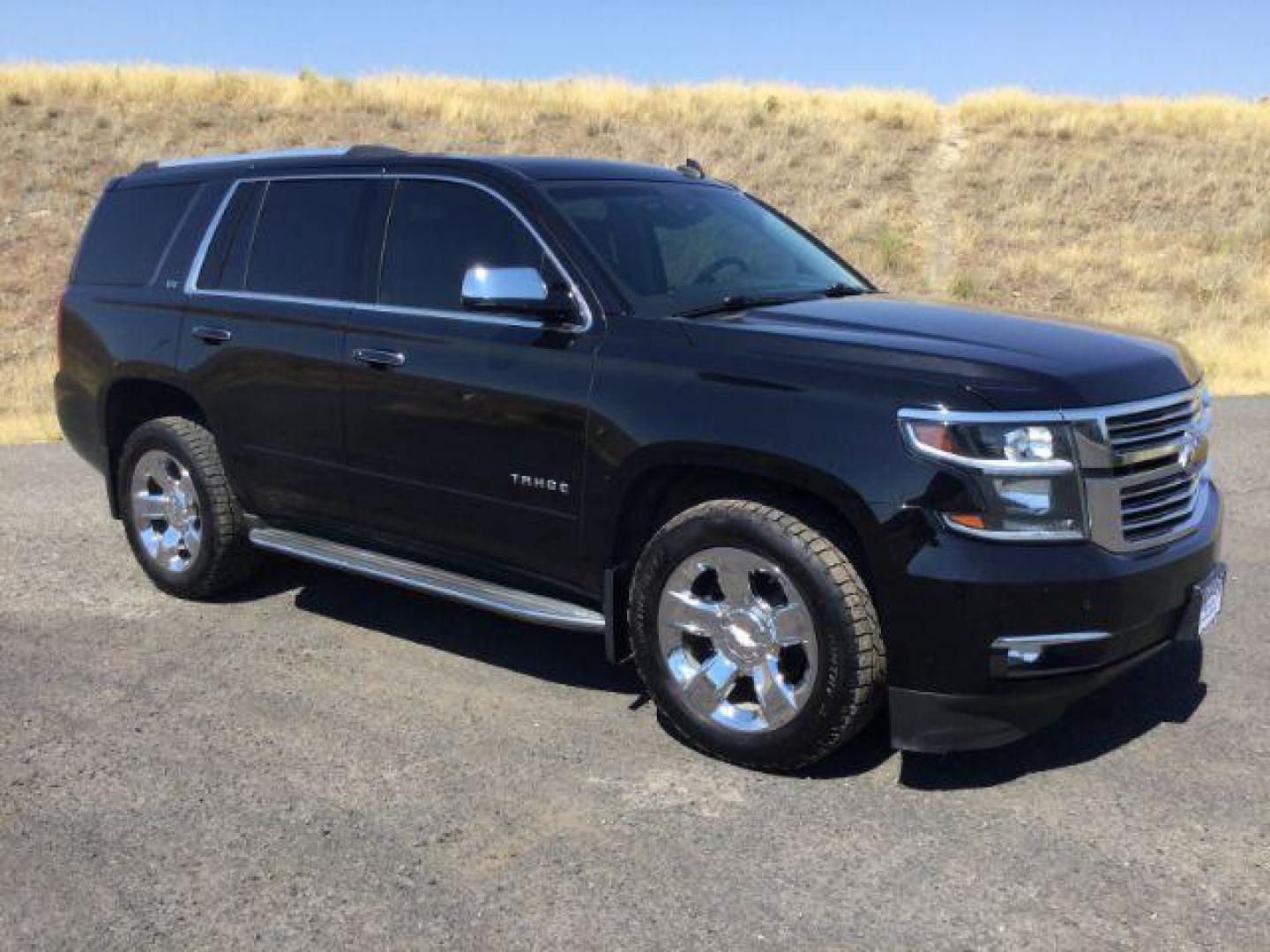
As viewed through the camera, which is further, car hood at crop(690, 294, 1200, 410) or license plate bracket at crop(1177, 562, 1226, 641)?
license plate bracket at crop(1177, 562, 1226, 641)

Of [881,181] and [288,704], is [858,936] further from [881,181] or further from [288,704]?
[881,181]

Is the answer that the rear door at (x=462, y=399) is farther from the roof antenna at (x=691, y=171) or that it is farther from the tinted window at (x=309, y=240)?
the roof antenna at (x=691, y=171)

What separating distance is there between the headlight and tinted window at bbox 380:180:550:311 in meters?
1.77

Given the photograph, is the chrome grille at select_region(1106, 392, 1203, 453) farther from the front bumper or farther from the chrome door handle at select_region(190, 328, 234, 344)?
the chrome door handle at select_region(190, 328, 234, 344)

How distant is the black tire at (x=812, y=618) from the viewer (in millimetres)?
3771

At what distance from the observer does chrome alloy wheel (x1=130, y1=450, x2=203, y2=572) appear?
19.5ft

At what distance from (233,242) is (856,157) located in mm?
27196

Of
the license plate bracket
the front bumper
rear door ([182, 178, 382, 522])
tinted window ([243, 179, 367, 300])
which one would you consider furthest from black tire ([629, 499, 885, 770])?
tinted window ([243, 179, 367, 300])

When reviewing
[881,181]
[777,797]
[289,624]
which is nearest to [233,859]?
[777,797]

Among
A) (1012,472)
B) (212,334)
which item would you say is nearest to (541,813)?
(1012,472)

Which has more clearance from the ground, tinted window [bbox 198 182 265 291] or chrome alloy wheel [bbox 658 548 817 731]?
tinted window [bbox 198 182 265 291]

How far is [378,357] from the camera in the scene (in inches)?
193

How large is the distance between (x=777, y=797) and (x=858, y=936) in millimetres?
803

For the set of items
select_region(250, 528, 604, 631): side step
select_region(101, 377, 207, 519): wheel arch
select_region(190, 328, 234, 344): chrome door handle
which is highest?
select_region(190, 328, 234, 344): chrome door handle
